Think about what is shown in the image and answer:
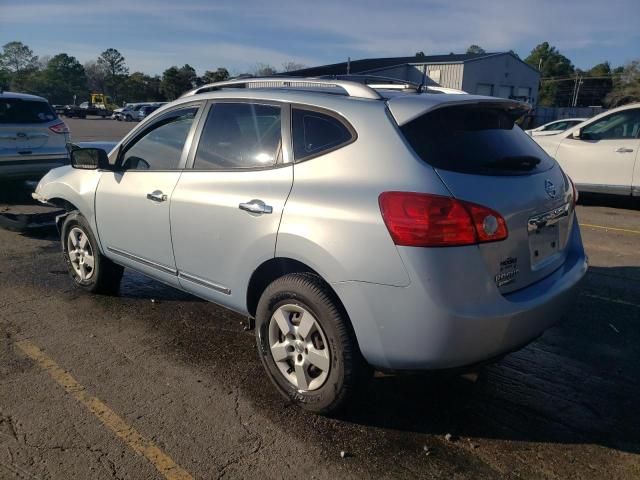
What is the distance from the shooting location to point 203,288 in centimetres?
378

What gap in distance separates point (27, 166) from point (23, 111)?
3.18 feet

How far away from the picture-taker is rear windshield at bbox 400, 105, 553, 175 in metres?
2.84

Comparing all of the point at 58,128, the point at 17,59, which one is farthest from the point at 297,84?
the point at 17,59

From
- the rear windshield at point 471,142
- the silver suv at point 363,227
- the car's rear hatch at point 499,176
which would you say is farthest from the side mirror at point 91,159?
the rear windshield at point 471,142

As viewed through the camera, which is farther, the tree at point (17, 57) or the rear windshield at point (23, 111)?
the tree at point (17, 57)

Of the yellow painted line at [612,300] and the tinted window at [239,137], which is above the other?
the tinted window at [239,137]

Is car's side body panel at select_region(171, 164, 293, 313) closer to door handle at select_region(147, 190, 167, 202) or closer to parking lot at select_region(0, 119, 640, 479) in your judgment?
door handle at select_region(147, 190, 167, 202)

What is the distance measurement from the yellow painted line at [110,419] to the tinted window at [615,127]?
30.6 ft

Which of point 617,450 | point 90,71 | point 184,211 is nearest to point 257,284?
point 184,211

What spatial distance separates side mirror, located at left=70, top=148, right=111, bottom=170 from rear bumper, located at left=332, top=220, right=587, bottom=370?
267cm

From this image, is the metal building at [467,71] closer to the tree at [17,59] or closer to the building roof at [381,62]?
the building roof at [381,62]

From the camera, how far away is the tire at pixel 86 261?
Answer: 4883mm

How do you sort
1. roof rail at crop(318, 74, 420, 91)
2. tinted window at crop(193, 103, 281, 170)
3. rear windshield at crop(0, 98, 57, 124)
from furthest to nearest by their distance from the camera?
rear windshield at crop(0, 98, 57, 124) → roof rail at crop(318, 74, 420, 91) → tinted window at crop(193, 103, 281, 170)

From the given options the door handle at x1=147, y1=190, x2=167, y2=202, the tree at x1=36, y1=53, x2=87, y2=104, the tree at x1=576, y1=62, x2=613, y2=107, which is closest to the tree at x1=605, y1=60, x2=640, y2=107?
the tree at x1=576, y1=62, x2=613, y2=107
